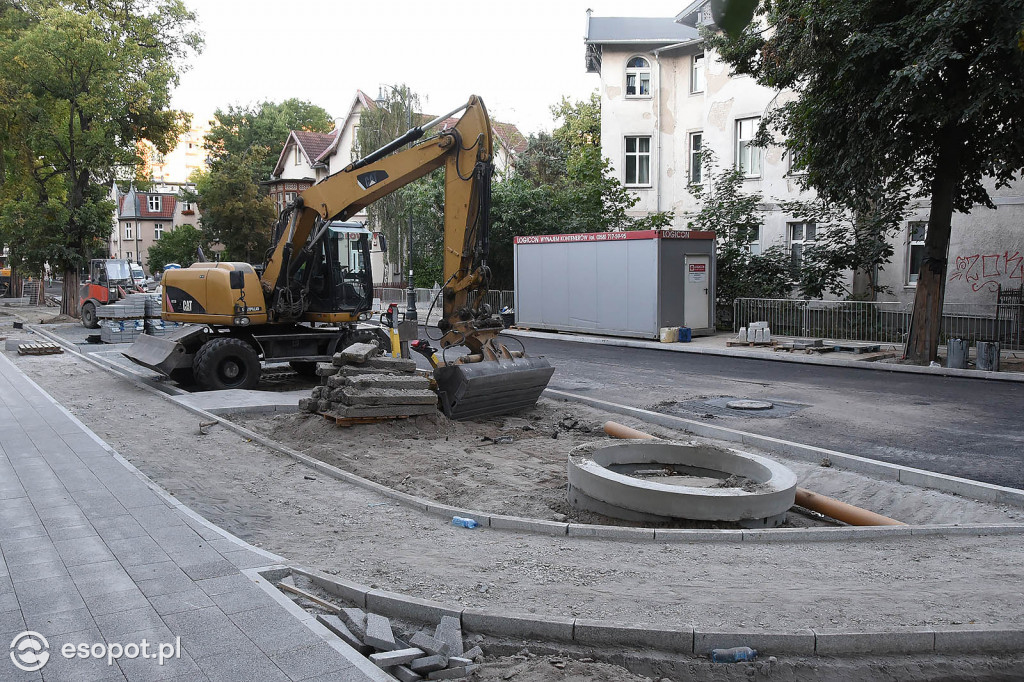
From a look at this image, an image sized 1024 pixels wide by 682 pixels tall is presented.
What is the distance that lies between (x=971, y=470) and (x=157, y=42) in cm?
3727

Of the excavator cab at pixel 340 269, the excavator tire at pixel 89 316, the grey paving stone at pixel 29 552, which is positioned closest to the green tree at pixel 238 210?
the excavator tire at pixel 89 316

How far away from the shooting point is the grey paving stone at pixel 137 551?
18.6 feet

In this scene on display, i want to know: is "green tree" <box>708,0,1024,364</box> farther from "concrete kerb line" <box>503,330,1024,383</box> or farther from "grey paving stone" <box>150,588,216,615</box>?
"grey paving stone" <box>150,588,216,615</box>

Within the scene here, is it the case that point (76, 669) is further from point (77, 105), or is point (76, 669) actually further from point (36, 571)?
point (77, 105)

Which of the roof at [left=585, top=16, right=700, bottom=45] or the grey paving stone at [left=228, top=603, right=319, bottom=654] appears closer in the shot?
the grey paving stone at [left=228, top=603, right=319, bottom=654]

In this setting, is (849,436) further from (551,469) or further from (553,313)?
(553,313)

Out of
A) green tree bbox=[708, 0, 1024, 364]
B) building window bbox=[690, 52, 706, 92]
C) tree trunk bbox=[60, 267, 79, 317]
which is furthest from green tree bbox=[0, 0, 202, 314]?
green tree bbox=[708, 0, 1024, 364]

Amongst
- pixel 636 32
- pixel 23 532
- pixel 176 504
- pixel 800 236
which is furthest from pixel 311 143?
pixel 23 532

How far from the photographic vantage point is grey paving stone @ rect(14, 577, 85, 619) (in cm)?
486

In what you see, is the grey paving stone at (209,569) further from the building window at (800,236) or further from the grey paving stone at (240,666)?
the building window at (800,236)

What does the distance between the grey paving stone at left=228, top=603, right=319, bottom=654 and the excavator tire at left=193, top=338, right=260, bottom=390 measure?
10.6 meters

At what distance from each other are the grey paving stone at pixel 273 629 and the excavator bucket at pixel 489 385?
22.5 ft

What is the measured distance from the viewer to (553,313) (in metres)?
27.4

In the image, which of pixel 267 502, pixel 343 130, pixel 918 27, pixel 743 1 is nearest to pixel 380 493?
pixel 267 502
